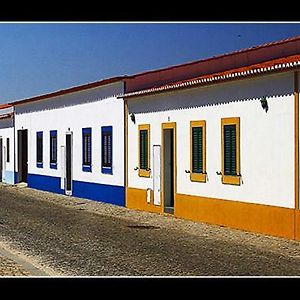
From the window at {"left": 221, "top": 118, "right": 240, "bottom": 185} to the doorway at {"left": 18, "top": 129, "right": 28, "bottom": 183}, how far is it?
1936cm

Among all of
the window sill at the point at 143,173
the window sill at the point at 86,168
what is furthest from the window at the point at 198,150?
the window sill at the point at 86,168

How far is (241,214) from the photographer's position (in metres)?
15.3

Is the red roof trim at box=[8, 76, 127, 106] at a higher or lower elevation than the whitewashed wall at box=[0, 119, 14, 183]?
higher

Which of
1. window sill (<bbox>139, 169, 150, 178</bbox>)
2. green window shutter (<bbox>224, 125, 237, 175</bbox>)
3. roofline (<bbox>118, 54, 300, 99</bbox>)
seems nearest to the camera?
roofline (<bbox>118, 54, 300, 99</bbox>)

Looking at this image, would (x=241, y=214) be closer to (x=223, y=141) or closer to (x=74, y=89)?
(x=223, y=141)

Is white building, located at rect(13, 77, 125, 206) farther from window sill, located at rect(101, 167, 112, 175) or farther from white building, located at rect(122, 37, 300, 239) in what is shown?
white building, located at rect(122, 37, 300, 239)

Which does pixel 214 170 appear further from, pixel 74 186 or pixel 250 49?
pixel 74 186

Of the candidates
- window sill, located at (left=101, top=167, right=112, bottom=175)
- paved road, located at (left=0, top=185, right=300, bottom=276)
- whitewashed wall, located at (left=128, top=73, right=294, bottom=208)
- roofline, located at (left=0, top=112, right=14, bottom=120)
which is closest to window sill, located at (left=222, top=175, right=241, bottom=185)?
whitewashed wall, located at (left=128, top=73, right=294, bottom=208)

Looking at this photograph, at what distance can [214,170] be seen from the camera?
1653 centimetres

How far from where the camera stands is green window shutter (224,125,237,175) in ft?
51.4

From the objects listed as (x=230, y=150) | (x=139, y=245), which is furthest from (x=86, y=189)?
(x=139, y=245)

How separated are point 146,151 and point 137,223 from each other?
354 centimetres
